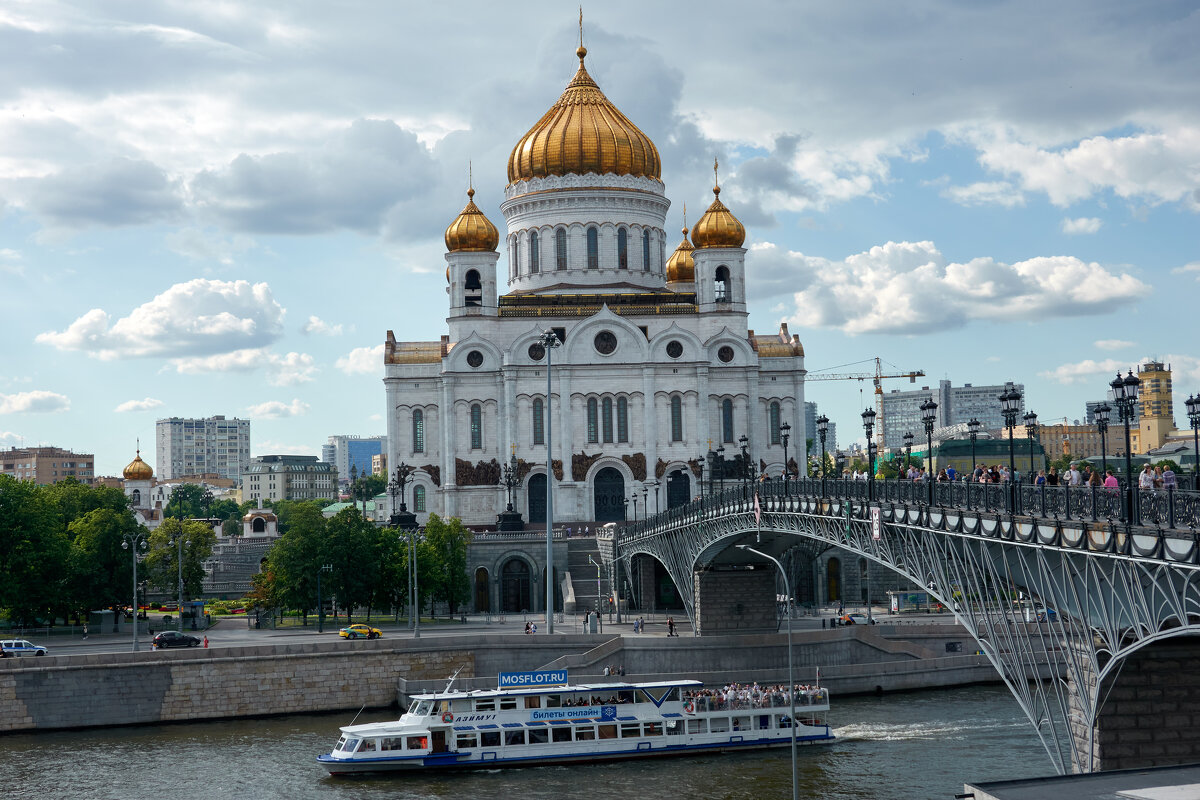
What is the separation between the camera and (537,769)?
142ft

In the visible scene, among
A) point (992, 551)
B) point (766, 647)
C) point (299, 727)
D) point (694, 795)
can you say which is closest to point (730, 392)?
point (766, 647)

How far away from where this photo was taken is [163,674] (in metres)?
50.3

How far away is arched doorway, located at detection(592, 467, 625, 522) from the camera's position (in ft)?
279

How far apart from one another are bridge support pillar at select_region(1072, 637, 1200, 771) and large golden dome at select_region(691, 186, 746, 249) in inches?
2459

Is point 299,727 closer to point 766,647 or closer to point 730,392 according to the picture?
point 766,647

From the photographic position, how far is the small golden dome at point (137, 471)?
126625 mm

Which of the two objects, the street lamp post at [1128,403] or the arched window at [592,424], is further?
the arched window at [592,424]

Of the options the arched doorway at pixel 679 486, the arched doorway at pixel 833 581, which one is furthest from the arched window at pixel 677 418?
the arched doorway at pixel 833 581

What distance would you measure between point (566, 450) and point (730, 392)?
1086cm

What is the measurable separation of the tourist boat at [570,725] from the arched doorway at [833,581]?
3108 centimetres

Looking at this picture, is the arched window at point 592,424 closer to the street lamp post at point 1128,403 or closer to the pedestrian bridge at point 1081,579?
the pedestrian bridge at point 1081,579

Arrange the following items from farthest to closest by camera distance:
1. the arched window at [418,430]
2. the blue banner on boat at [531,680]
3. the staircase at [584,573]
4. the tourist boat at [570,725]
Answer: the arched window at [418,430]
the staircase at [584,573]
the blue banner on boat at [531,680]
the tourist boat at [570,725]

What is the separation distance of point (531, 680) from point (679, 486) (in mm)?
40491

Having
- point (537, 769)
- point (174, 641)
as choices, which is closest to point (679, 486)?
point (174, 641)
